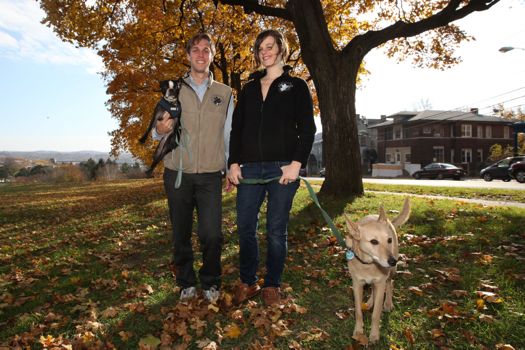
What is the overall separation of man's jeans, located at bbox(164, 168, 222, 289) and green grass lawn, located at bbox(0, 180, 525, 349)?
478 millimetres

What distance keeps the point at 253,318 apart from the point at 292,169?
1.55 metres

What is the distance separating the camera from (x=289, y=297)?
13.2ft

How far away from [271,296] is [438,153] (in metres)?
51.0

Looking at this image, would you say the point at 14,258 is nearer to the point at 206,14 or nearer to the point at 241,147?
the point at 241,147

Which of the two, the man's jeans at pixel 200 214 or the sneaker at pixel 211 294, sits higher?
the man's jeans at pixel 200 214

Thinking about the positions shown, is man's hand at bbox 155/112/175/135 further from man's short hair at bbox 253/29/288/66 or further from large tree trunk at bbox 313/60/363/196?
large tree trunk at bbox 313/60/363/196

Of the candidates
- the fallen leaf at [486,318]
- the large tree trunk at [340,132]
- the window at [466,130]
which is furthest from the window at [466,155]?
the fallen leaf at [486,318]

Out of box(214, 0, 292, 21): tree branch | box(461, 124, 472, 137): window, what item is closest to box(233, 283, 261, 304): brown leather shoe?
box(214, 0, 292, 21): tree branch

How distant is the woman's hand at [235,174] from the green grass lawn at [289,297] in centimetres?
131

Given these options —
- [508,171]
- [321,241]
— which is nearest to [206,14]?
[321,241]

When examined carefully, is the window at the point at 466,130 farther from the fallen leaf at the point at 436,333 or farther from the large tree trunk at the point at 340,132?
the fallen leaf at the point at 436,333

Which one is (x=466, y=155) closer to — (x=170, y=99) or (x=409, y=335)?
(x=409, y=335)

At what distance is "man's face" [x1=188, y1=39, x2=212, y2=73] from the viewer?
3.86 meters

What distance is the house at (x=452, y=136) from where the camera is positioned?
48.1 metres
